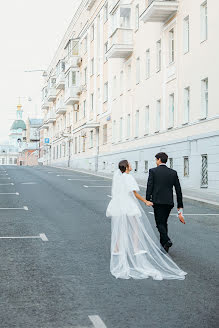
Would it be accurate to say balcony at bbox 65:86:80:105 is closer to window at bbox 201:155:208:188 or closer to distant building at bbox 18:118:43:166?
window at bbox 201:155:208:188

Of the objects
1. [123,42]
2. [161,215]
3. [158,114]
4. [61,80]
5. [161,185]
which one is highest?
[61,80]

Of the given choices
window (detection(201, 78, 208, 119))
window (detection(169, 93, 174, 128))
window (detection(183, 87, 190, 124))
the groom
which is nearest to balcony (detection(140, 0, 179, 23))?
window (detection(169, 93, 174, 128))

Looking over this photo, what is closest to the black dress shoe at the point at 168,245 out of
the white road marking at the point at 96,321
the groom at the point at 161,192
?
the groom at the point at 161,192

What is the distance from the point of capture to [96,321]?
525cm

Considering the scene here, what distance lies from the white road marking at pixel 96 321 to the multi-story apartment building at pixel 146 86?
1765cm

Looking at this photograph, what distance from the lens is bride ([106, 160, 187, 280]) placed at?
7583 millimetres

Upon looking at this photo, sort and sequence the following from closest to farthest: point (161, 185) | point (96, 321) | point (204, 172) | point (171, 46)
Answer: point (96, 321) → point (161, 185) → point (204, 172) → point (171, 46)

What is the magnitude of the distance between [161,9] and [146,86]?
6.28 metres

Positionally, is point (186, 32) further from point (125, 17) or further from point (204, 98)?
point (125, 17)

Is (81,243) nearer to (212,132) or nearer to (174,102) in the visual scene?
(212,132)

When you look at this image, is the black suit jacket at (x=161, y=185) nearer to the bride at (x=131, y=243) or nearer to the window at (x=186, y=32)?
the bride at (x=131, y=243)

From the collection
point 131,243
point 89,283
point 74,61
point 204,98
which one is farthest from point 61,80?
point 89,283

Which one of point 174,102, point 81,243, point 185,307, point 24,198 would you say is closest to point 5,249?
point 81,243

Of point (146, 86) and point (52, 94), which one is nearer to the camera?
point (146, 86)
